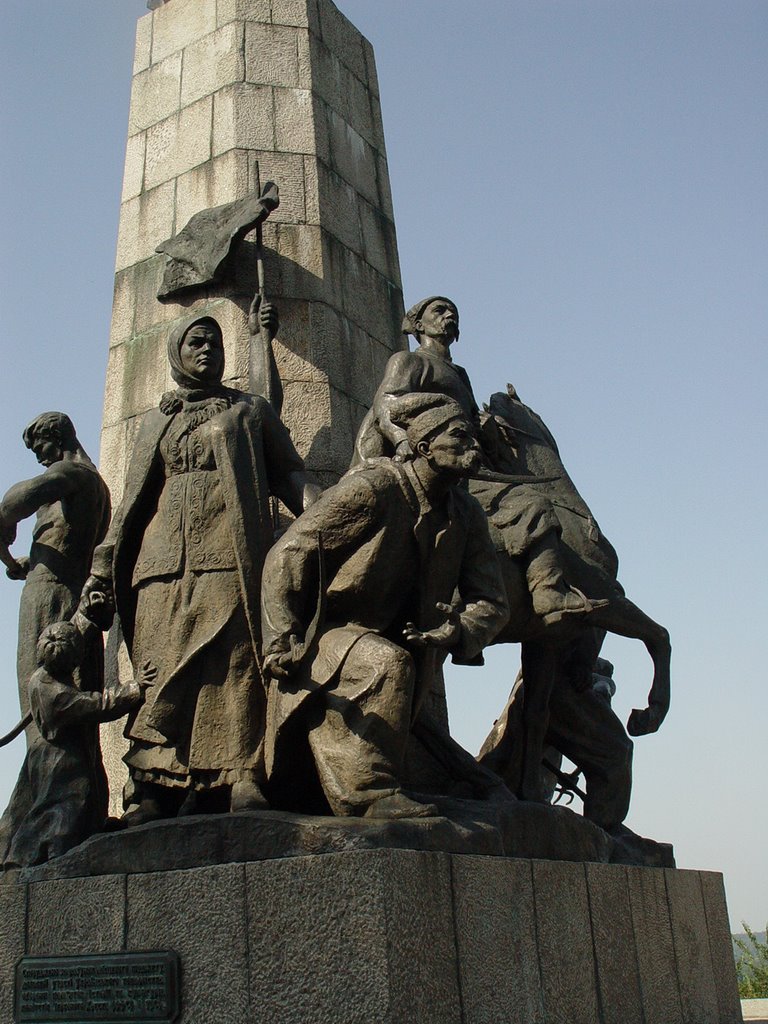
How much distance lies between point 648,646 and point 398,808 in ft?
10.2

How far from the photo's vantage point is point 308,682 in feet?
18.1

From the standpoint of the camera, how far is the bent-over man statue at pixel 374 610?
5398 millimetres

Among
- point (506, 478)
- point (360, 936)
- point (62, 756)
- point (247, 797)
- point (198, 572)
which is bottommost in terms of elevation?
point (360, 936)

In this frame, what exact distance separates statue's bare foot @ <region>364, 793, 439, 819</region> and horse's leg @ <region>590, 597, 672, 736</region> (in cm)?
275

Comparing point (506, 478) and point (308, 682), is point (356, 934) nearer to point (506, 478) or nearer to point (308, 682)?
point (308, 682)

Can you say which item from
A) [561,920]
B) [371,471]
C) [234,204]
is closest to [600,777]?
[561,920]

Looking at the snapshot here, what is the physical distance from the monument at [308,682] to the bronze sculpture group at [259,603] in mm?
17

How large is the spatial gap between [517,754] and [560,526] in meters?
1.54

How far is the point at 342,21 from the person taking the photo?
1030 cm

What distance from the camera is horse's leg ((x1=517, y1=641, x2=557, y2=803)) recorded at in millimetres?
7707

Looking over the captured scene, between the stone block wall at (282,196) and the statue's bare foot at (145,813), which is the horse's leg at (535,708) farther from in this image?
the statue's bare foot at (145,813)

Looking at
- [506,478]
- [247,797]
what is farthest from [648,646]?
[247,797]

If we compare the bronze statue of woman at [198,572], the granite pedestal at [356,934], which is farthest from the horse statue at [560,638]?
the granite pedestal at [356,934]

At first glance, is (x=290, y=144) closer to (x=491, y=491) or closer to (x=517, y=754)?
(x=491, y=491)
